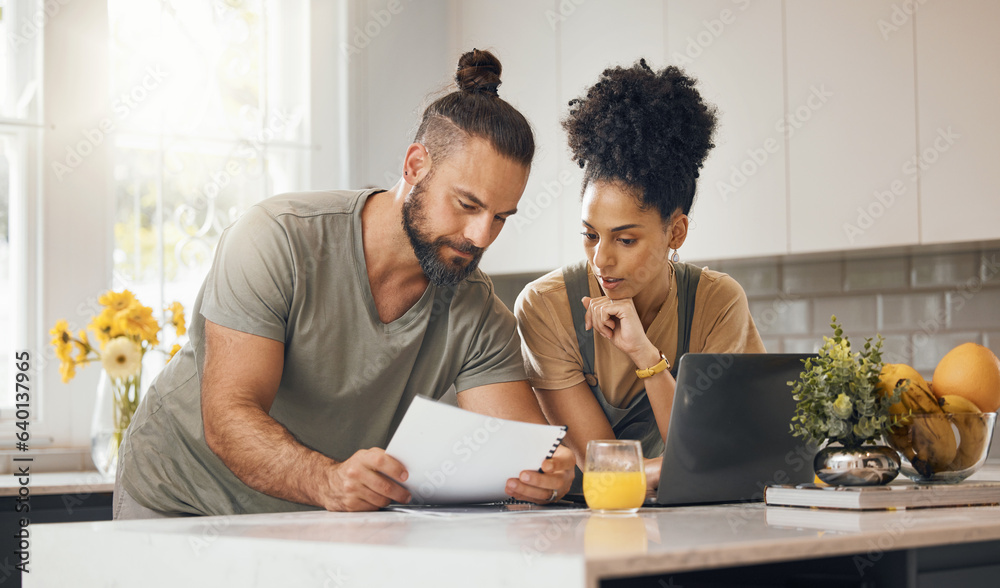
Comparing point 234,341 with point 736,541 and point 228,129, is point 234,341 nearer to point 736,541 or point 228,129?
point 736,541

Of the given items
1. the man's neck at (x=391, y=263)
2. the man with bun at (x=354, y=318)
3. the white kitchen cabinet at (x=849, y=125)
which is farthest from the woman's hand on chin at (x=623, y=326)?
the white kitchen cabinet at (x=849, y=125)

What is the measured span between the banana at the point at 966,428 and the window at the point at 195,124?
8.55 feet

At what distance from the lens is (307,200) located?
1.77 meters

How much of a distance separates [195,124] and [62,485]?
4.70 ft

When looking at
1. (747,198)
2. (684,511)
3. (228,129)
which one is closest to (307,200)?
(684,511)

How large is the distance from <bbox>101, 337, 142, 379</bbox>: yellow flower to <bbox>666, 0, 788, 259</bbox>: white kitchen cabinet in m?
1.65

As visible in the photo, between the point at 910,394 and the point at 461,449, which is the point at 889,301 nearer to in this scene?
the point at 910,394

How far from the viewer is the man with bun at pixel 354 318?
164 cm

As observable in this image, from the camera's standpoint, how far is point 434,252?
1.71 m

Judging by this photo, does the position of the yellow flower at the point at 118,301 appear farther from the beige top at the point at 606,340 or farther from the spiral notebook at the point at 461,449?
the spiral notebook at the point at 461,449

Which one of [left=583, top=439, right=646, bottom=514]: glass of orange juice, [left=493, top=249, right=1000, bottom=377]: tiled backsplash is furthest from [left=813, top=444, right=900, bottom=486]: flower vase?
[left=493, top=249, right=1000, bottom=377]: tiled backsplash

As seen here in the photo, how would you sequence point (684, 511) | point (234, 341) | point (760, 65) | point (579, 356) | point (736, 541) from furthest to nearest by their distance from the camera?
point (760, 65) → point (579, 356) → point (234, 341) → point (684, 511) → point (736, 541)

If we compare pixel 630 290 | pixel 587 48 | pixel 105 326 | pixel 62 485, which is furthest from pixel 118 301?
pixel 587 48

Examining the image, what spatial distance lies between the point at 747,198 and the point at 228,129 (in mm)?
1794
